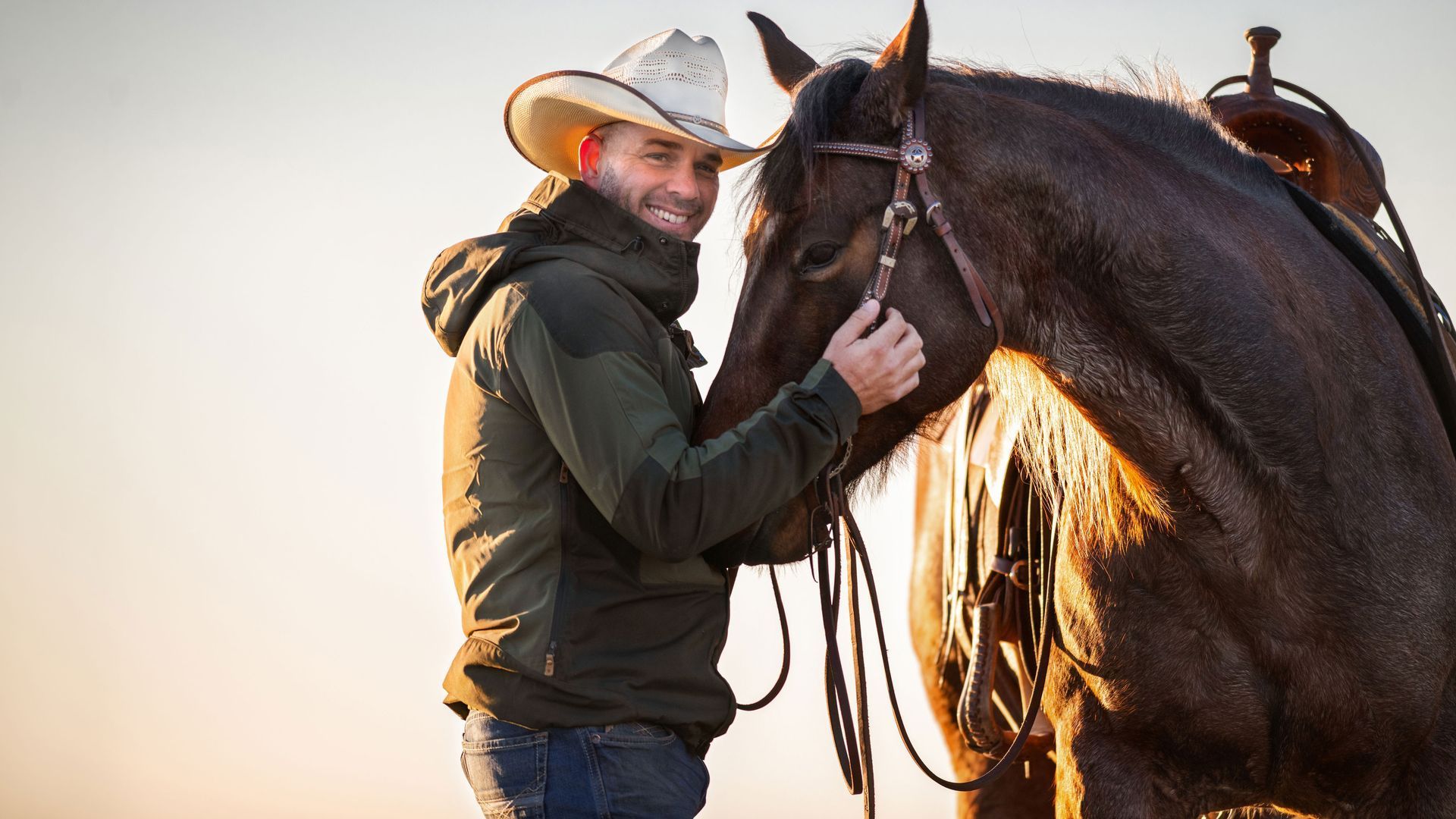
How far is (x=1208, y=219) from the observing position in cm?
220

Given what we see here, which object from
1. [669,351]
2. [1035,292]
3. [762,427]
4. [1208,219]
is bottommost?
[762,427]

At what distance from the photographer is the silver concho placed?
200 cm

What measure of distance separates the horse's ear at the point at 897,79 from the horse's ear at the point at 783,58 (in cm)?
33

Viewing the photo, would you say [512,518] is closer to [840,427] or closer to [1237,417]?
[840,427]

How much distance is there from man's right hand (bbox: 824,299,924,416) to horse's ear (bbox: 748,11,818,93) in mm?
645

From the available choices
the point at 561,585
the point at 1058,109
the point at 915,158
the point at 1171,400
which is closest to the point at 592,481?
the point at 561,585

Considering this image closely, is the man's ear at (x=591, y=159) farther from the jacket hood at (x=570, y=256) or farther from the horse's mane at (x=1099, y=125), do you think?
the horse's mane at (x=1099, y=125)

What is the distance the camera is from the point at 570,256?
6.37 ft

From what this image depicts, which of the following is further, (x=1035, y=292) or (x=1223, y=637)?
(x=1223, y=637)

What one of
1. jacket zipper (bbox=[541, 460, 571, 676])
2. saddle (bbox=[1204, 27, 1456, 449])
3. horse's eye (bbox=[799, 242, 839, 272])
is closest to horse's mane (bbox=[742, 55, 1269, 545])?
horse's eye (bbox=[799, 242, 839, 272])

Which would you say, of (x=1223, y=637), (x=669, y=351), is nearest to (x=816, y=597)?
(x=1223, y=637)

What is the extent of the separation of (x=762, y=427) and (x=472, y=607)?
0.51 metres

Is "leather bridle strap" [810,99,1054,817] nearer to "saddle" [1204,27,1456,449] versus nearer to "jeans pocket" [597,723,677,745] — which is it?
"jeans pocket" [597,723,677,745]

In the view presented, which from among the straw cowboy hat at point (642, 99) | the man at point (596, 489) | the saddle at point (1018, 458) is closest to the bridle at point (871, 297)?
the man at point (596, 489)
